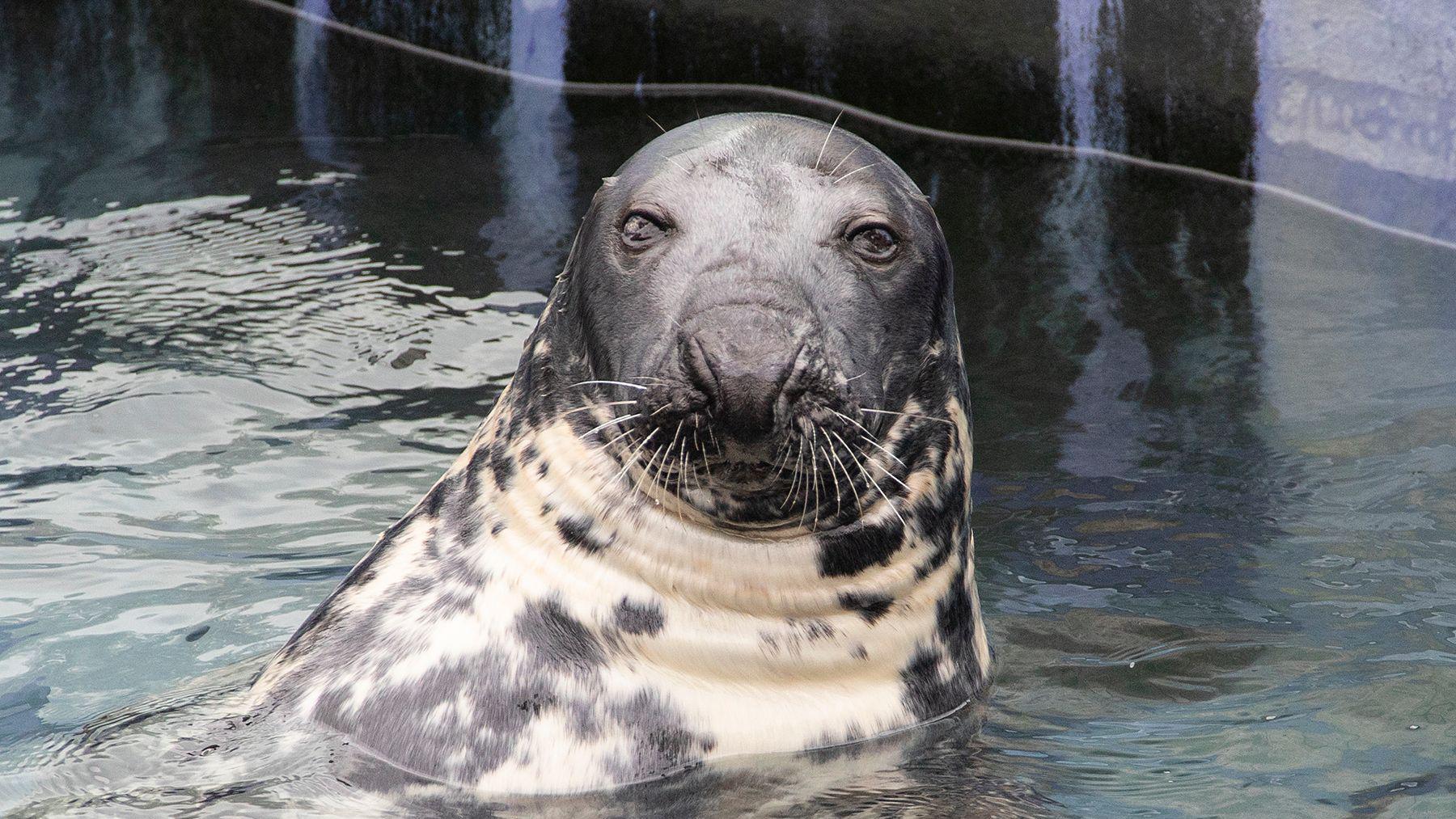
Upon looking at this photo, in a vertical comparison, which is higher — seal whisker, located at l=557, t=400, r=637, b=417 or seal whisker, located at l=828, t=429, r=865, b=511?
seal whisker, located at l=557, t=400, r=637, b=417

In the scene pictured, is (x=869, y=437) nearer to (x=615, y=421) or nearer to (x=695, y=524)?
(x=695, y=524)

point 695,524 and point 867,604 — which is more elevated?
point 695,524

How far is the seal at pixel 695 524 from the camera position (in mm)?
3119

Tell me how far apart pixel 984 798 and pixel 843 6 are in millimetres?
7739

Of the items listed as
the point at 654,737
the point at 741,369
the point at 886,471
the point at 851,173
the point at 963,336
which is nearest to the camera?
the point at 741,369

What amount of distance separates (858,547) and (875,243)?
0.63 m

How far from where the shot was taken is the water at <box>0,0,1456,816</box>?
3664 millimetres

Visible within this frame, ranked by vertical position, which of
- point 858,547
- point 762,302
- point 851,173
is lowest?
point 858,547

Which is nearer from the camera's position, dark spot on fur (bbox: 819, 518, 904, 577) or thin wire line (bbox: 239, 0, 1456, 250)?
dark spot on fur (bbox: 819, 518, 904, 577)

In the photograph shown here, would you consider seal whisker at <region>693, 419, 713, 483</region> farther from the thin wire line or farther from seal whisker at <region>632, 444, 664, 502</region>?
the thin wire line

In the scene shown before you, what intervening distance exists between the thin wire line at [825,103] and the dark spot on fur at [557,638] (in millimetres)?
5571

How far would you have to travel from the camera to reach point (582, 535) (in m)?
3.34

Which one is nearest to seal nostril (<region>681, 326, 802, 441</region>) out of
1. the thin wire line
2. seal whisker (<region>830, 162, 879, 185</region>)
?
seal whisker (<region>830, 162, 879, 185</region>)

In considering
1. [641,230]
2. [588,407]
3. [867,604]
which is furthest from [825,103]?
[867,604]
